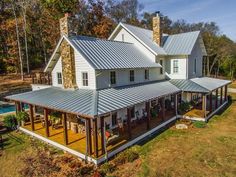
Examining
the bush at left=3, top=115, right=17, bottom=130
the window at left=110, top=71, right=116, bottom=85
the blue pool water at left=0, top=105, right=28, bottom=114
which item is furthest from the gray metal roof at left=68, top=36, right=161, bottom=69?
the blue pool water at left=0, top=105, right=28, bottom=114

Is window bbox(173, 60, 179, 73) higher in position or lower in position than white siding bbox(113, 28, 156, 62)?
lower

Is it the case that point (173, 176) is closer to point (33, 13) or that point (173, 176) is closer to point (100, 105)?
point (100, 105)

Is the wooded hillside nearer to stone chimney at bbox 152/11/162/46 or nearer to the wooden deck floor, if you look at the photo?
stone chimney at bbox 152/11/162/46

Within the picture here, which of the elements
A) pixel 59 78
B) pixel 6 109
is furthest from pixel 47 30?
pixel 59 78

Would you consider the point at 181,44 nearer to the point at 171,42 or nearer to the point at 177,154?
the point at 171,42

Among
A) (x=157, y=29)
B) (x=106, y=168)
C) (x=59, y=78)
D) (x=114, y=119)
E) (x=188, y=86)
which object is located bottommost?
(x=106, y=168)

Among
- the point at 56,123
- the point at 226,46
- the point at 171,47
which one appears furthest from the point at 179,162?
the point at 226,46
